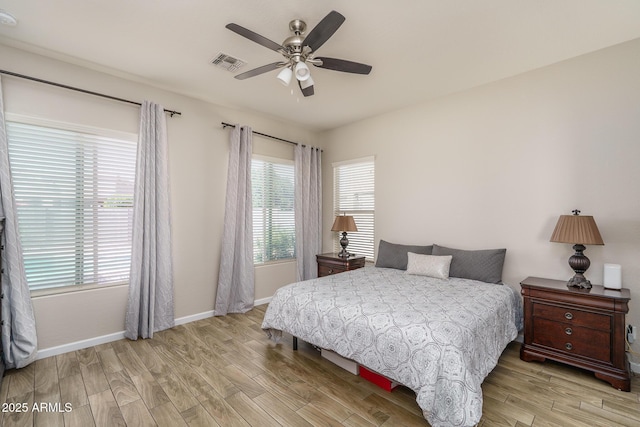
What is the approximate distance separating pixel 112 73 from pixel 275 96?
5.73 ft

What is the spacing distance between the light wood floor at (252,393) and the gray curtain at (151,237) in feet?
1.39

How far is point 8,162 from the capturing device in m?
2.49

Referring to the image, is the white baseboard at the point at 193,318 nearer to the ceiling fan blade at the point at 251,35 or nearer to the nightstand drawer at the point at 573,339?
the ceiling fan blade at the point at 251,35

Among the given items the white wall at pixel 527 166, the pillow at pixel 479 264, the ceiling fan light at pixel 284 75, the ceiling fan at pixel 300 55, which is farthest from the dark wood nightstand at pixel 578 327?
the ceiling fan light at pixel 284 75

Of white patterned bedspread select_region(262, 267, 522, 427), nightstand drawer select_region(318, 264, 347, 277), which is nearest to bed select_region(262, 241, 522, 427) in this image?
white patterned bedspread select_region(262, 267, 522, 427)

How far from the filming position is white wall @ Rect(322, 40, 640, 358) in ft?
8.41

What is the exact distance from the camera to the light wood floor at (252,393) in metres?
1.89

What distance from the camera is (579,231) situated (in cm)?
245

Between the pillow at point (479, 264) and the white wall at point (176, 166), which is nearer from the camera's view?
the white wall at point (176, 166)

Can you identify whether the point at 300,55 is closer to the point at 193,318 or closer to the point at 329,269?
the point at 329,269

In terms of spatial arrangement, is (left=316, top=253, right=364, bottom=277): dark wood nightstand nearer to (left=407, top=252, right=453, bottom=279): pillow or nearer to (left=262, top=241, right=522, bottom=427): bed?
(left=262, top=241, right=522, bottom=427): bed

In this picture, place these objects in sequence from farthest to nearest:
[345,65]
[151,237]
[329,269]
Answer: [329,269]
[151,237]
[345,65]

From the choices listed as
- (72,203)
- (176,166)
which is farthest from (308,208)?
(72,203)

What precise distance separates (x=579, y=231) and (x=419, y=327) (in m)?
1.75
